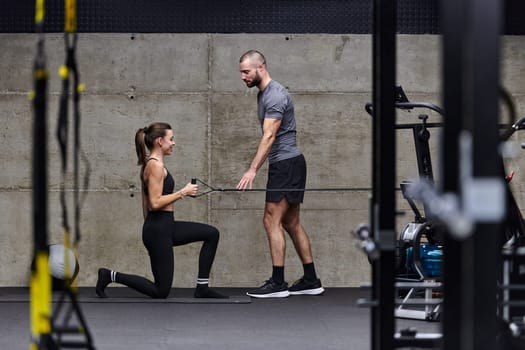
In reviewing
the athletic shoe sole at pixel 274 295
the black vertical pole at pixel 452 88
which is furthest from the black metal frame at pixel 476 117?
the athletic shoe sole at pixel 274 295

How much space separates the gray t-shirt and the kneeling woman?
0.65 m

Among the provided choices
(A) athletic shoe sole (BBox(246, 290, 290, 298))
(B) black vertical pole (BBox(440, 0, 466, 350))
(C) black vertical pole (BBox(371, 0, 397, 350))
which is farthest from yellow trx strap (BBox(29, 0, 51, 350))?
(A) athletic shoe sole (BBox(246, 290, 290, 298))

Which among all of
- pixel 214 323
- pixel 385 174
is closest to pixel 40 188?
pixel 385 174

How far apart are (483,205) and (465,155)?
0.10 meters

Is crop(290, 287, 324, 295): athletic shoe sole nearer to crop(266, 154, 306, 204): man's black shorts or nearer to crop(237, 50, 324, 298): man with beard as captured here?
crop(237, 50, 324, 298): man with beard

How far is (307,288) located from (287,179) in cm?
78

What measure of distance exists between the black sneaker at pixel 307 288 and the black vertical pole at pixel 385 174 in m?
3.71

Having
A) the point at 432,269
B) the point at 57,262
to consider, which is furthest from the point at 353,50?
the point at 57,262

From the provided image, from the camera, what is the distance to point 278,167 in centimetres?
684

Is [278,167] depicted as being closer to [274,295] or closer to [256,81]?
[256,81]

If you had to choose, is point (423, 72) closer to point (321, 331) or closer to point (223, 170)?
point (223, 170)

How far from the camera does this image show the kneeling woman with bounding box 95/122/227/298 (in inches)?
260

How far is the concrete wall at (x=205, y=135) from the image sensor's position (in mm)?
7535

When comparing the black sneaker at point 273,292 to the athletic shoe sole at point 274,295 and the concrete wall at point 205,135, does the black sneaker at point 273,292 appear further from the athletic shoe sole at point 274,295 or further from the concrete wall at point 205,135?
the concrete wall at point 205,135
